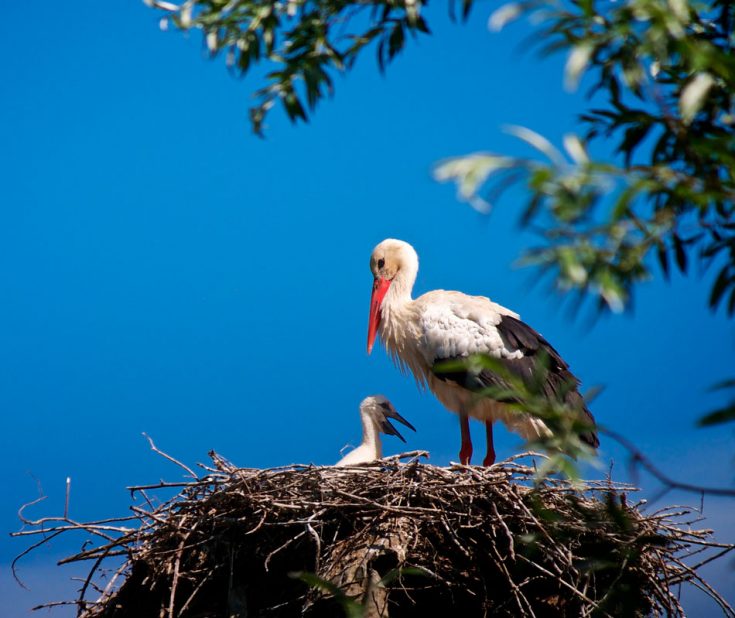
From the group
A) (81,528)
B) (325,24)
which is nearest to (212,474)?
(81,528)

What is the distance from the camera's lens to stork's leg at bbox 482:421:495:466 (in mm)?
6316

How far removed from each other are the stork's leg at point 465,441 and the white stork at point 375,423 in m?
0.49

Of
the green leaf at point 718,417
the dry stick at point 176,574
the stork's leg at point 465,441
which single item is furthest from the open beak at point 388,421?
the green leaf at point 718,417

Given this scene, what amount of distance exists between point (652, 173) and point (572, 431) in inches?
21.6

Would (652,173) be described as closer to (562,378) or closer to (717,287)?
(717,287)

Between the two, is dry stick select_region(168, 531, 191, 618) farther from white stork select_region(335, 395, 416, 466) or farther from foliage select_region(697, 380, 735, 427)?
foliage select_region(697, 380, 735, 427)

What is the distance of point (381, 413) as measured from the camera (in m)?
6.06

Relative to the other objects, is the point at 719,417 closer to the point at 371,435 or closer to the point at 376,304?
the point at 371,435

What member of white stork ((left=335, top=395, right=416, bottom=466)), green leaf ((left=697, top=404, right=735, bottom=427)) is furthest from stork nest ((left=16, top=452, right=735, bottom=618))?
green leaf ((left=697, top=404, right=735, bottom=427))

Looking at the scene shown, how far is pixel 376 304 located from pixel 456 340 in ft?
3.08

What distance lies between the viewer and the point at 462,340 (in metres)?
6.37

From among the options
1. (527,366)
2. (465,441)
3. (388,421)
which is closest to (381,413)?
(388,421)

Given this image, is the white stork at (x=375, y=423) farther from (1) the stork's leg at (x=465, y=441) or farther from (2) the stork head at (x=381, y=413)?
(1) the stork's leg at (x=465, y=441)

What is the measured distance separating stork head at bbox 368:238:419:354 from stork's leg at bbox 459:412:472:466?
Result: 1046 mm
